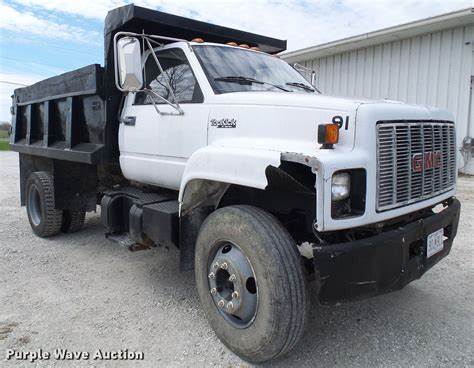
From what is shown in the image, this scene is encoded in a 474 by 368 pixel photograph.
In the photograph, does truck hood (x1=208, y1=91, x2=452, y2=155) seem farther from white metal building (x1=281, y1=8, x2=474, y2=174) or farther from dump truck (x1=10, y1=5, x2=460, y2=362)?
white metal building (x1=281, y1=8, x2=474, y2=174)

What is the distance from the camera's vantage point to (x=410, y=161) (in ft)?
9.71

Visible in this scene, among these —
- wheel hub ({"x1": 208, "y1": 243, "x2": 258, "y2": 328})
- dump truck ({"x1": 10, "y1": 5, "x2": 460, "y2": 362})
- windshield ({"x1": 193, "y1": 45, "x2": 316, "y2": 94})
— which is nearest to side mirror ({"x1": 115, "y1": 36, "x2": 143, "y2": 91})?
dump truck ({"x1": 10, "y1": 5, "x2": 460, "y2": 362})

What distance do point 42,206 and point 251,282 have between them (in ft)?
14.0

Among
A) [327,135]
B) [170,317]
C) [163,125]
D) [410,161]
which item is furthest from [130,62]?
[410,161]

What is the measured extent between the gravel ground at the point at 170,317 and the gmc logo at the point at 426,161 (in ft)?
4.49

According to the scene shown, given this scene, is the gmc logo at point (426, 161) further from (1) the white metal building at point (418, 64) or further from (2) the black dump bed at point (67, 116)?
(1) the white metal building at point (418, 64)

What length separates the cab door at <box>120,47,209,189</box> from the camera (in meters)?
3.83

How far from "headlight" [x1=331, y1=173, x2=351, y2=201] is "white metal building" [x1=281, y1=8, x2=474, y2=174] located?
9.86 meters

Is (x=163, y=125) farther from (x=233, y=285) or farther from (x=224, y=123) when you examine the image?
(x=233, y=285)

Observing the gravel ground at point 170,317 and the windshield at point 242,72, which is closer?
the gravel ground at point 170,317

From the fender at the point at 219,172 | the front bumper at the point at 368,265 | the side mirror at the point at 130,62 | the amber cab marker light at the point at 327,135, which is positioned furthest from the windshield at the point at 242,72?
the front bumper at the point at 368,265

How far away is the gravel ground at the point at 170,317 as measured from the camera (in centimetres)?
315

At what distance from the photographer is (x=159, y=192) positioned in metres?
4.77

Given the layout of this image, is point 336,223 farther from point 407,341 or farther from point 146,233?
point 146,233
